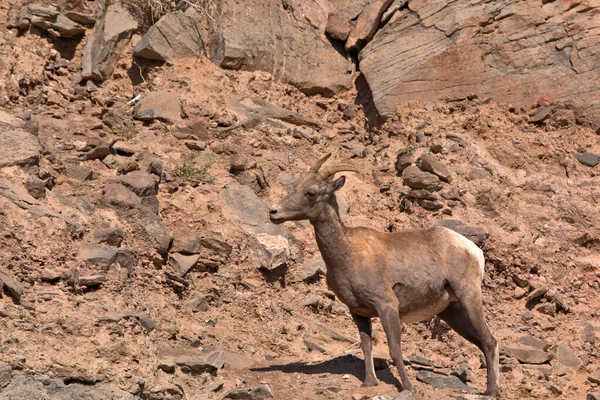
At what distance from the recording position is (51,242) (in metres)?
9.42

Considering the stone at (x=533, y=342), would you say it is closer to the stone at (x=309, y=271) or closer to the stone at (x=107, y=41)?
the stone at (x=309, y=271)

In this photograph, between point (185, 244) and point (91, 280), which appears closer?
point (91, 280)

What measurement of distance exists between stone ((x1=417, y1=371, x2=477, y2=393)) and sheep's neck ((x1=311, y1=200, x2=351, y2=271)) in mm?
1434

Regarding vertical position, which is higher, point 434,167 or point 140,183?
point 434,167

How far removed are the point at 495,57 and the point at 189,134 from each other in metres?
4.73

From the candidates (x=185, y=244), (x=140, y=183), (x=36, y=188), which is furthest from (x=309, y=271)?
(x=36, y=188)

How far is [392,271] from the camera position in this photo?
8805 millimetres

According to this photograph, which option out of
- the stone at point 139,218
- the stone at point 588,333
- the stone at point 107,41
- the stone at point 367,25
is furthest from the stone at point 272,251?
the stone at point 367,25

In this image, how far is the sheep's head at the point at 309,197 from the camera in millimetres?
8703

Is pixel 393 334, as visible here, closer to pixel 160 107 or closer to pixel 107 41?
pixel 160 107

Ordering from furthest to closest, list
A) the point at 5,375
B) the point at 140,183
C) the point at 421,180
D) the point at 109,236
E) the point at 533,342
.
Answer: the point at 421,180
the point at 533,342
the point at 140,183
the point at 109,236
the point at 5,375

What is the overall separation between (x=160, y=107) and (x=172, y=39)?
1398 millimetres

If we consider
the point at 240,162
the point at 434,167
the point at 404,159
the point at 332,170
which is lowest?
the point at 240,162

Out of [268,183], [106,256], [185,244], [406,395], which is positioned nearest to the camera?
[406,395]
